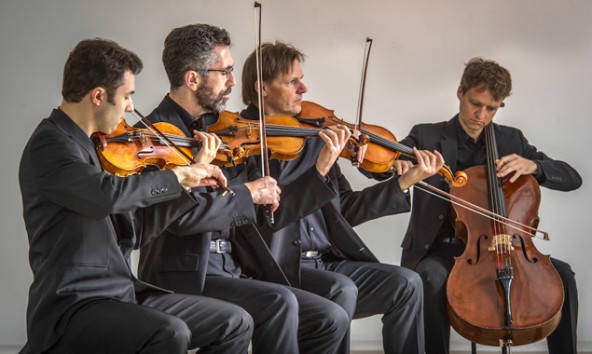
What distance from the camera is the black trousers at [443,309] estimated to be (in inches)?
134

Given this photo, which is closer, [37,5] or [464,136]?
[464,136]

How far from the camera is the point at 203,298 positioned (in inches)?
103

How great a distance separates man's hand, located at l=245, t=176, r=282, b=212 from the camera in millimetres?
2762

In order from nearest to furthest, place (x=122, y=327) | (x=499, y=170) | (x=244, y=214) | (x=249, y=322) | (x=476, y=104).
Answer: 1. (x=122, y=327)
2. (x=249, y=322)
3. (x=244, y=214)
4. (x=499, y=170)
5. (x=476, y=104)

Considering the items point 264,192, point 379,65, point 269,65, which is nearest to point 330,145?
point 264,192

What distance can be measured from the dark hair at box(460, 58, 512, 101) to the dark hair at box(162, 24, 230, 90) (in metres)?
1.24

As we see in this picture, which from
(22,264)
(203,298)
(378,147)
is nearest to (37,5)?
(22,264)

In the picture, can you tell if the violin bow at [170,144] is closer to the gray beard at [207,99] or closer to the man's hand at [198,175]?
the man's hand at [198,175]

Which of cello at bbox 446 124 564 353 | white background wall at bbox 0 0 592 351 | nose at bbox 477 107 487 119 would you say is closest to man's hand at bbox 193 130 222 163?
cello at bbox 446 124 564 353

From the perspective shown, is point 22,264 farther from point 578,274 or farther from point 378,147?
point 578,274

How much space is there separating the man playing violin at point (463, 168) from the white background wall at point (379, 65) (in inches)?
26.4

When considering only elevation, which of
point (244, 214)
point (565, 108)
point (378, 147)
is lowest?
point (244, 214)

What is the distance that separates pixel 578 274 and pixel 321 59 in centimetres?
180

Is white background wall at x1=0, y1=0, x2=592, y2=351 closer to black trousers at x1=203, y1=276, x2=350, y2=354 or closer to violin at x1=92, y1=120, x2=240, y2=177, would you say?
black trousers at x1=203, y1=276, x2=350, y2=354
